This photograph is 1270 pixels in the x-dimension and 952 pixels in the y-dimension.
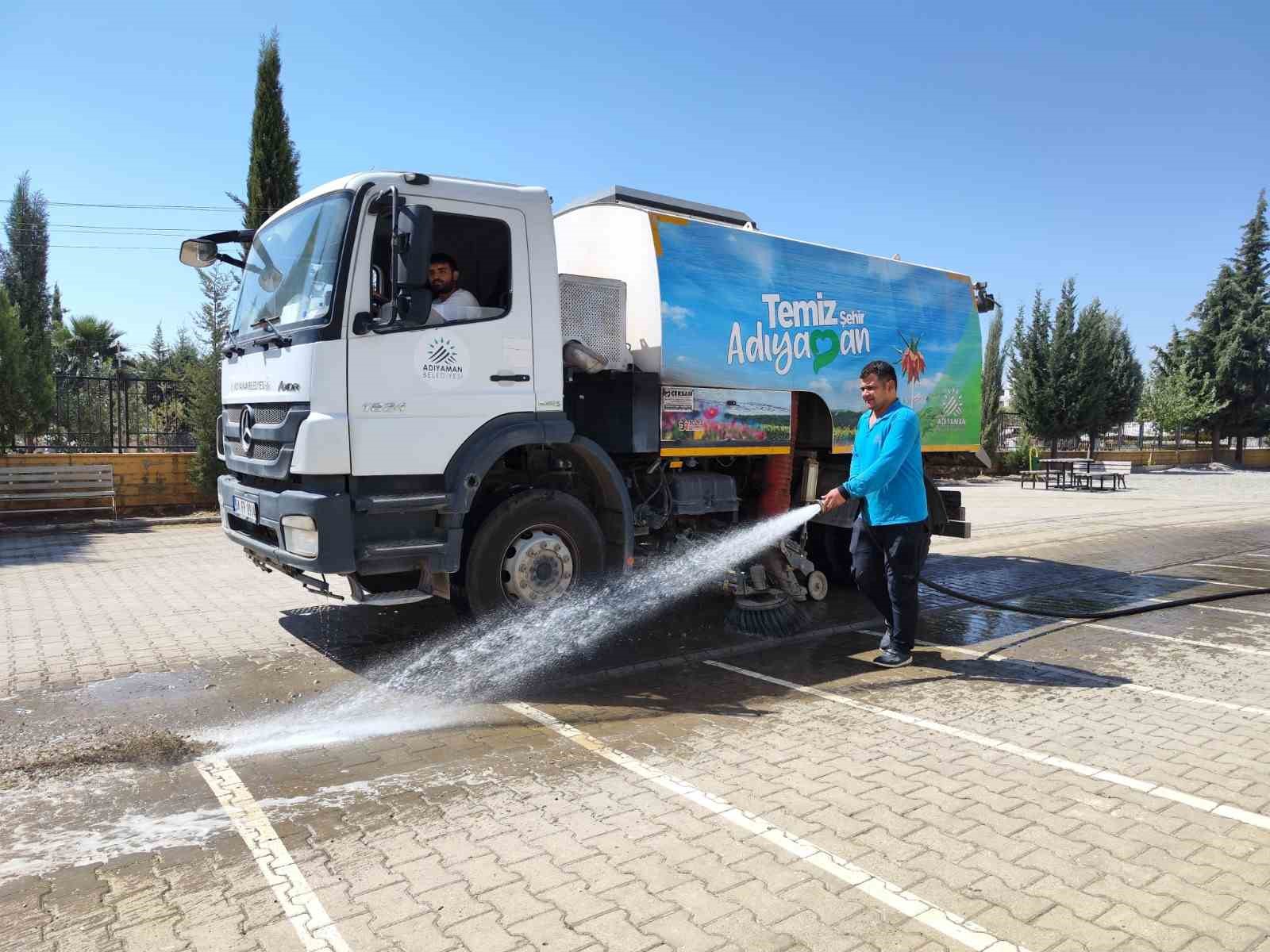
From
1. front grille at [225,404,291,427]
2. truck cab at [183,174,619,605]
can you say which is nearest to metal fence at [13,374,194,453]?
front grille at [225,404,291,427]

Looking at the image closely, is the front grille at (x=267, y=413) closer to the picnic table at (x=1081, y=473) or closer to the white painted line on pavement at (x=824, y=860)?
the white painted line on pavement at (x=824, y=860)

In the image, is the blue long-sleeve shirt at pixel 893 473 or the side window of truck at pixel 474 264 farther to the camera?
the blue long-sleeve shirt at pixel 893 473

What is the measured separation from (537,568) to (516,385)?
4.10 feet

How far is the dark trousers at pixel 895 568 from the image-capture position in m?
5.84

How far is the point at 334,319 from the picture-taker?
504 centimetres

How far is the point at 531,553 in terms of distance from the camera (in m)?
5.82

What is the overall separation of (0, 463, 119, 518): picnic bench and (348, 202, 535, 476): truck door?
1007cm

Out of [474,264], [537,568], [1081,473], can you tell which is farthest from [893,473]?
[1081,473]

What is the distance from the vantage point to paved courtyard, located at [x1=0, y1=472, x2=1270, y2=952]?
2.77 meters

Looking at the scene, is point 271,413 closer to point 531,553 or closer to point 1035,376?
point 531,553

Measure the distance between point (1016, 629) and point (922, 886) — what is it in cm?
457

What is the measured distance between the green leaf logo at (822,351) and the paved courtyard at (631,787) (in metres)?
2.23

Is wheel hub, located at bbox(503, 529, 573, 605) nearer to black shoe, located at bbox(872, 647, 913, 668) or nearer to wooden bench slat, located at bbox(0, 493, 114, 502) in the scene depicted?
black shoe, located at bbox(872, 647, 913, 668)

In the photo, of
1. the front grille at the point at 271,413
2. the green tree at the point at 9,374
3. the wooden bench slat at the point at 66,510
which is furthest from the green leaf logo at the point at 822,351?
the green tree at the point at 9,374
